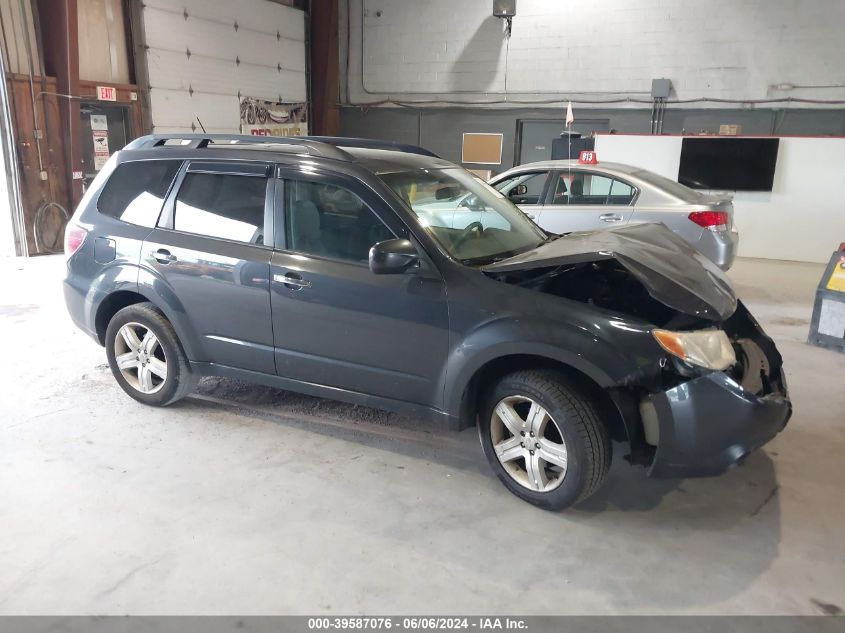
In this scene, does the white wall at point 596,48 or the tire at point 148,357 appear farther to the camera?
the white wall at point 596,48

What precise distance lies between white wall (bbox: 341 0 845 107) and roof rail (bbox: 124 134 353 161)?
923cm

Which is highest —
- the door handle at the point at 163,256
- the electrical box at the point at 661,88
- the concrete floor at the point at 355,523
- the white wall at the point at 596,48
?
the white wall at the point at 596,48

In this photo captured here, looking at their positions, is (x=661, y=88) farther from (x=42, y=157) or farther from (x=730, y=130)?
(x=42, y=157)

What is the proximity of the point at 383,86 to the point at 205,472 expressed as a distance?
11904mm

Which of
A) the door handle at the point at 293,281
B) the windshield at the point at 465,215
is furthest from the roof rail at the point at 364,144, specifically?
the door handle at the point at 293,281

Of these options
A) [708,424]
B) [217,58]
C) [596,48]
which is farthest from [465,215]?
[217,58]

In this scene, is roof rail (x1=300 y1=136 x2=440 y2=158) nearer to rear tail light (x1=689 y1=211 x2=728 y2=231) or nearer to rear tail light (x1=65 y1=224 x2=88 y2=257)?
rear tail light (x1=65 y1=224 x2=88 y2=257)

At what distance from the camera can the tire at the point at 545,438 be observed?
2.84m

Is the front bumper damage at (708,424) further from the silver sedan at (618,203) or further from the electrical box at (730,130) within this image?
the electrical box at (730,130)

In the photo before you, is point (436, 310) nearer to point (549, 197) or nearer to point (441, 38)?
point (549, 197)

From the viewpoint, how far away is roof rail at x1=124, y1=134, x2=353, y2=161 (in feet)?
11.6

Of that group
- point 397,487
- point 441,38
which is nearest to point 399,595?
point 397,487

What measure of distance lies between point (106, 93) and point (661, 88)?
8994 millimetres

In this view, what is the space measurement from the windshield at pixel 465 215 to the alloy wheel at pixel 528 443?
758mm
